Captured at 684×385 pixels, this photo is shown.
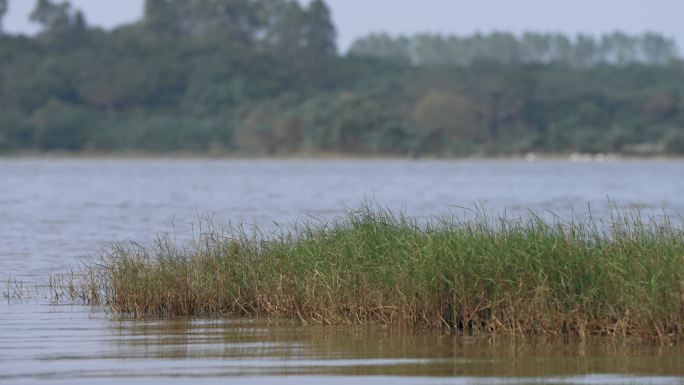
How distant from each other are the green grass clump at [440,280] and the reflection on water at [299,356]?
0.28m

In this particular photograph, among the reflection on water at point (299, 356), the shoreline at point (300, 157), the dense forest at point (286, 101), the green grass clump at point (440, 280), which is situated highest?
the dense forest at point (286, 101)

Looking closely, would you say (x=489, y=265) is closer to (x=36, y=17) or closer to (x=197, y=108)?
(x=197, y=108)

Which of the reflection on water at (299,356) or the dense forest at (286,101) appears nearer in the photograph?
the reflection on water at (299,356)

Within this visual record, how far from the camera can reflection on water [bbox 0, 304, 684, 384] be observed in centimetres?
1005

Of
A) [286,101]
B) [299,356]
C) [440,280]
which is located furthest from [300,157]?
[299,356]

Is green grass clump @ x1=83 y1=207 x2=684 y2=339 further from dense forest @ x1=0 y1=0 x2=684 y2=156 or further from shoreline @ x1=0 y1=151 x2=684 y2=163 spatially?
shoreline @ x1=0 y1=151 x2=684 y2=163

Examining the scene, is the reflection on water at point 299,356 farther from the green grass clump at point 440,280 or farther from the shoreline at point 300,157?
the shoreline at point 300,157

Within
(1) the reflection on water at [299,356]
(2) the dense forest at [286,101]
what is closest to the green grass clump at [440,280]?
(1) the reflection on water at [299,356]

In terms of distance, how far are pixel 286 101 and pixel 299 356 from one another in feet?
478

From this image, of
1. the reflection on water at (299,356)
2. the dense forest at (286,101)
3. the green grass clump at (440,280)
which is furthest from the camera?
the dense forest at (286,101)

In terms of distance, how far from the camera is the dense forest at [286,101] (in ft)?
481

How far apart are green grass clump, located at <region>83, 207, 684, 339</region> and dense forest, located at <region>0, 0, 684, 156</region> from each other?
126254 mm

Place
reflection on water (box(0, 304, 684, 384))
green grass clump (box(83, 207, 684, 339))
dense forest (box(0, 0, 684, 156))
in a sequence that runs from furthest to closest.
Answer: dense forest (box(0, 0, 684, 156)) < green grass clump (box(83, 207, 684, 339)) < reflection on water (box(0, 304, 684, 384))

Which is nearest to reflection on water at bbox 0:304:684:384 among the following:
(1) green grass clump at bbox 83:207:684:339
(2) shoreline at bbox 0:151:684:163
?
(1) green grass clump at bbox 83:207:684:339
